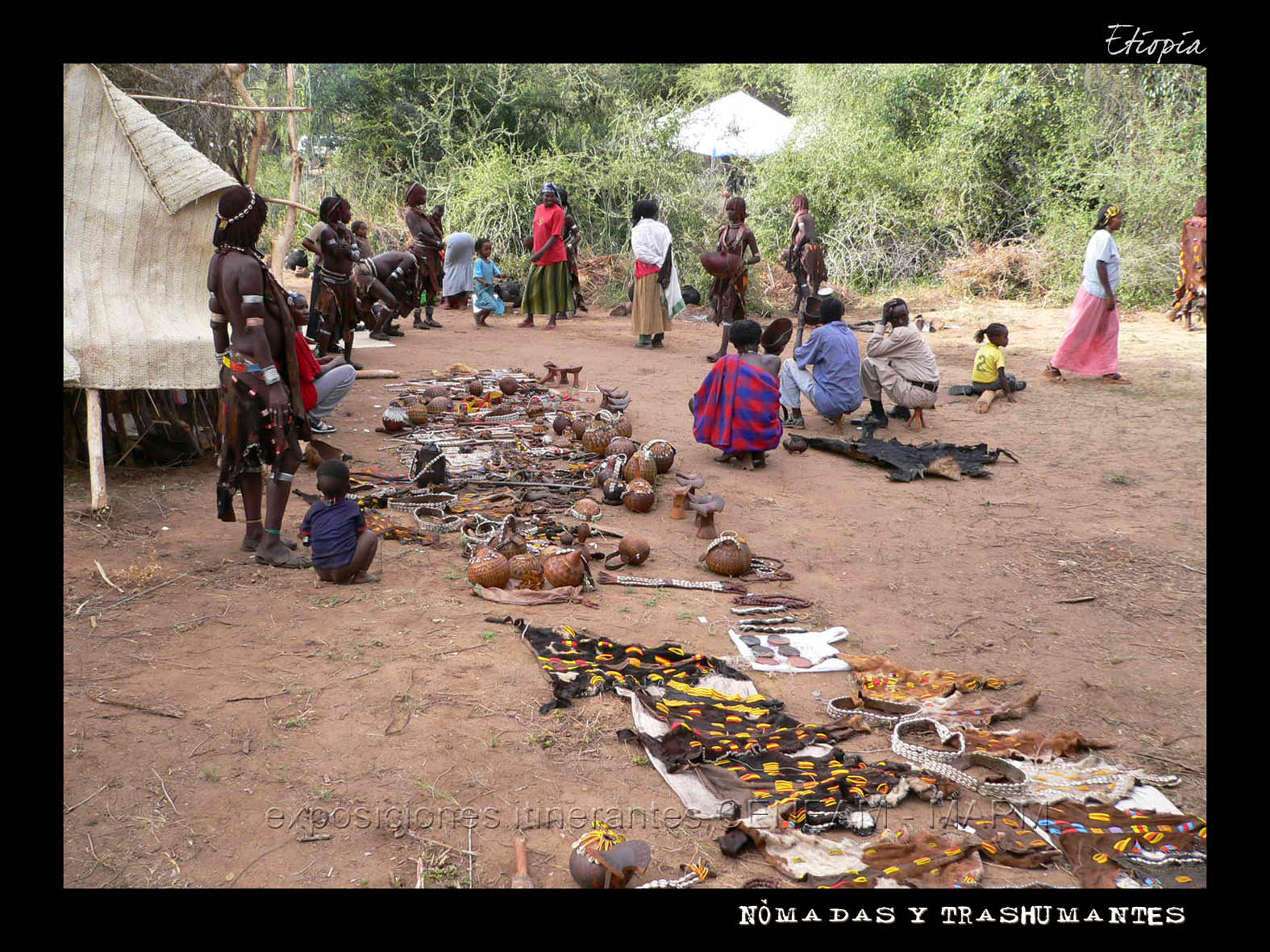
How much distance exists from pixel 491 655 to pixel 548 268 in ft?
32.4

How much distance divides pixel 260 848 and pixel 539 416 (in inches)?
231

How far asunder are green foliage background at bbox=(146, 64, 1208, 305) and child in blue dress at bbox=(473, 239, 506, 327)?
2.40 metres

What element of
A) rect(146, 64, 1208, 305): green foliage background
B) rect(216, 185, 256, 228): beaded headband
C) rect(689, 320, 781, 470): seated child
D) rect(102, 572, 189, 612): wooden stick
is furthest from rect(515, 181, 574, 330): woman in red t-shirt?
rect(102, 572, 189, 612): wooden stick

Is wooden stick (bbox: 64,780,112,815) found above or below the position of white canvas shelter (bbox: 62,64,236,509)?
below

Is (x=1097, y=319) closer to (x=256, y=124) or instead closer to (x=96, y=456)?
(x=256, y=124)

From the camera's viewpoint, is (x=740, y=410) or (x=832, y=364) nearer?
(x=740, y=410)

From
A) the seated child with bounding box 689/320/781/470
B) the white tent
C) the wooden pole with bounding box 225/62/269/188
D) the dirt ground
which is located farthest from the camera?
the white tent

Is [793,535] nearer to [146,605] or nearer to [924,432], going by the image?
[924,432]

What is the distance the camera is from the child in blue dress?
1388cm

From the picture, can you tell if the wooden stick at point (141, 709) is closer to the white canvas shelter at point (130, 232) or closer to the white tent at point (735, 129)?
the white canvas shelter at point (130, 232)

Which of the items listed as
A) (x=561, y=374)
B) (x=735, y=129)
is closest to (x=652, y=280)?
(x=561, y=374)

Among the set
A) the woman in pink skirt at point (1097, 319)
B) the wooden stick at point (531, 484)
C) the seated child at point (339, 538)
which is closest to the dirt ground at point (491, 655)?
the seated child at point (339, 538)

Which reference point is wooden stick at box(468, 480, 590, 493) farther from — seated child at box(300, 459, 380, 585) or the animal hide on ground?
the animal hide on ground

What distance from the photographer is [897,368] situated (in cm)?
838
